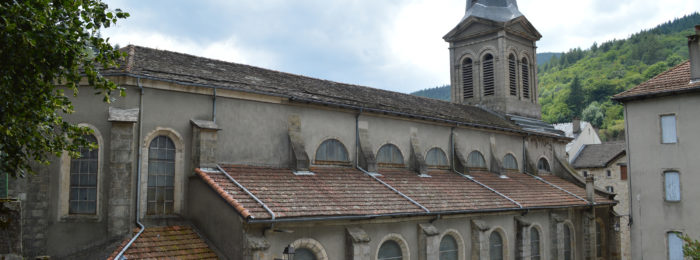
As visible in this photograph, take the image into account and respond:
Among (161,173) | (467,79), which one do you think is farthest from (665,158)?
(161,173)

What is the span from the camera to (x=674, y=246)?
26.2 m

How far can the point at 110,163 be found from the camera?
57.9ft

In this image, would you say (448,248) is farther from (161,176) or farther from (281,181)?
(161,176)

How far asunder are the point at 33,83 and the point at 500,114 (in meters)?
31.1

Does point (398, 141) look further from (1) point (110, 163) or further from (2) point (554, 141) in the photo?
(2) point (554, 141)

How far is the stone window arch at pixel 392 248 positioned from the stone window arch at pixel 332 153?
14.9ft

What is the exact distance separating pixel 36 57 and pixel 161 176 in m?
8.80

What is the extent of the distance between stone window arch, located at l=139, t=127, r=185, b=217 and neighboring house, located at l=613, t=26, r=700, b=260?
70.2 feet

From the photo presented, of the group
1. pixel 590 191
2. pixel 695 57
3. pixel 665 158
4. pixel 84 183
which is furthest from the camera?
pixel 590 191

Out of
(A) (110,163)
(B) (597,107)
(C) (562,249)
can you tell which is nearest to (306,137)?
(A) (110,163)

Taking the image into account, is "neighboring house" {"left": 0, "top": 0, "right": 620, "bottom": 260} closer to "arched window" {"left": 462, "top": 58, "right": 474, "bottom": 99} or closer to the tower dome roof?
"arched window" {"left": 462, "top": 58, "right": 474, "bottom": 99}

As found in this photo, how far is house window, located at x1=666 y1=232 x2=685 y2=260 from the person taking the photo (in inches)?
1021

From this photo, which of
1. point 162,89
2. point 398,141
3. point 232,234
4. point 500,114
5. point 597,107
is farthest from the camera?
point 597,107

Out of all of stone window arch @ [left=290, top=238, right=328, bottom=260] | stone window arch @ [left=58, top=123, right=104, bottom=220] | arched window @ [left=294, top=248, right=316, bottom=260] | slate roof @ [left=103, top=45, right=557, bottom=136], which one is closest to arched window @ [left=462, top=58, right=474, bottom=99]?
slate roof @ [left=103, top=45, right=557, bottom=136]
